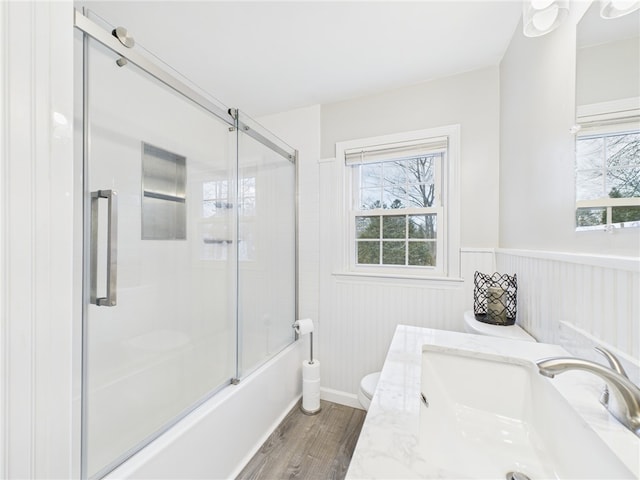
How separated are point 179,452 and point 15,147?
1.24 m

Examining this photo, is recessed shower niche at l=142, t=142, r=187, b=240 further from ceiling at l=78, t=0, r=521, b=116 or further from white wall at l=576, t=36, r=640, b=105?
white wall at l=576, t=36, r=640, b=105

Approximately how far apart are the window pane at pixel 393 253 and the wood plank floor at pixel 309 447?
1.14 meters

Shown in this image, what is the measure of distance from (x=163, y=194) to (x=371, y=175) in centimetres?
147

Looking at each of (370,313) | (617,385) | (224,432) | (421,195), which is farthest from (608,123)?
(224,432)

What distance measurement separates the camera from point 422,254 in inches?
79.7

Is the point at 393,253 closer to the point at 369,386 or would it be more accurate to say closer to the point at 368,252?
the point at 368,252

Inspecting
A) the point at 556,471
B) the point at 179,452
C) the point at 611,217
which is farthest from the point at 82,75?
the point at 556,471

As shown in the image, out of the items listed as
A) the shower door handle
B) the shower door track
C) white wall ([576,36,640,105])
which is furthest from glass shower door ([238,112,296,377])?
white wall ([576,36,640,105])

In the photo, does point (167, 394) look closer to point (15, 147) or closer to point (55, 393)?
point (55, 393)

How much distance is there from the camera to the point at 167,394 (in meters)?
1.58

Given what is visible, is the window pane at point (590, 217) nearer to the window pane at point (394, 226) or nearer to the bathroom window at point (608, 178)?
the bathroom window at point (608, 178)

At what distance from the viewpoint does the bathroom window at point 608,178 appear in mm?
669

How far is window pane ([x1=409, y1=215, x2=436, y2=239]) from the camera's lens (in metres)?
2.01

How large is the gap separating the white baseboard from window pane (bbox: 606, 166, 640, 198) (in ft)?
6.46
